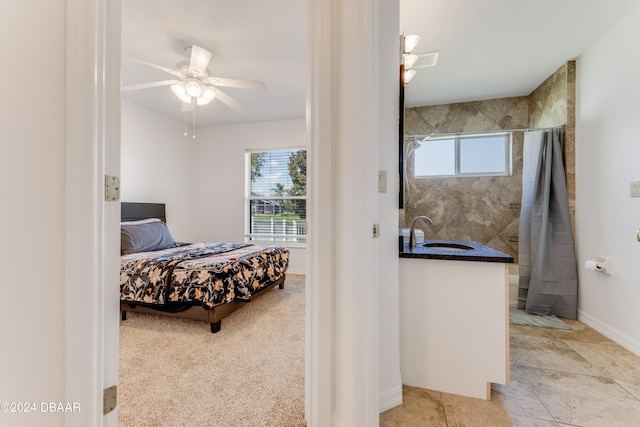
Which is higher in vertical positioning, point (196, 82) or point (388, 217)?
point (196, 82)

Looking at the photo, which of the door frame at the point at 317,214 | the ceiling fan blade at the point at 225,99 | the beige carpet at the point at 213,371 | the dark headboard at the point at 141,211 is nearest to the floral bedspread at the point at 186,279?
the beige carpet at the point at 213,371

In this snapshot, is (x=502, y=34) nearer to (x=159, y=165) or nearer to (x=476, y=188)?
(x=476, y=188)

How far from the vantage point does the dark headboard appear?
3496 mm

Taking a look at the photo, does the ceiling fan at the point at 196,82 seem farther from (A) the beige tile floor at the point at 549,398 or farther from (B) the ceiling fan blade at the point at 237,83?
(A) the beige tile floor at the point at 549,398

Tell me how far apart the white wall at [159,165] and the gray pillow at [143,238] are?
69 centimetres

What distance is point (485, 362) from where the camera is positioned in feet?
4.76

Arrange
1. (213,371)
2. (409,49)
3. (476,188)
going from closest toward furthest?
(213,371) → (409,49) → (476,188)

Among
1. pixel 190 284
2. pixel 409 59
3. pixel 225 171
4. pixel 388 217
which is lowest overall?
pixel 190 284

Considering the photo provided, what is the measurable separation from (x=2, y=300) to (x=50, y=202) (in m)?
0.34

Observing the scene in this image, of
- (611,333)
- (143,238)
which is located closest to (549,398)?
(611,333)

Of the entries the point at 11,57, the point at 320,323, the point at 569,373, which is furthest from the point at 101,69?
the point at 569,373

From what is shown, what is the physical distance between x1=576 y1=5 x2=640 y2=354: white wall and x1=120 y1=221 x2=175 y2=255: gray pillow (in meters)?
4.50

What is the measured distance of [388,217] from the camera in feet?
4.60

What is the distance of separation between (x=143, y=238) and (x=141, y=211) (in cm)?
87
